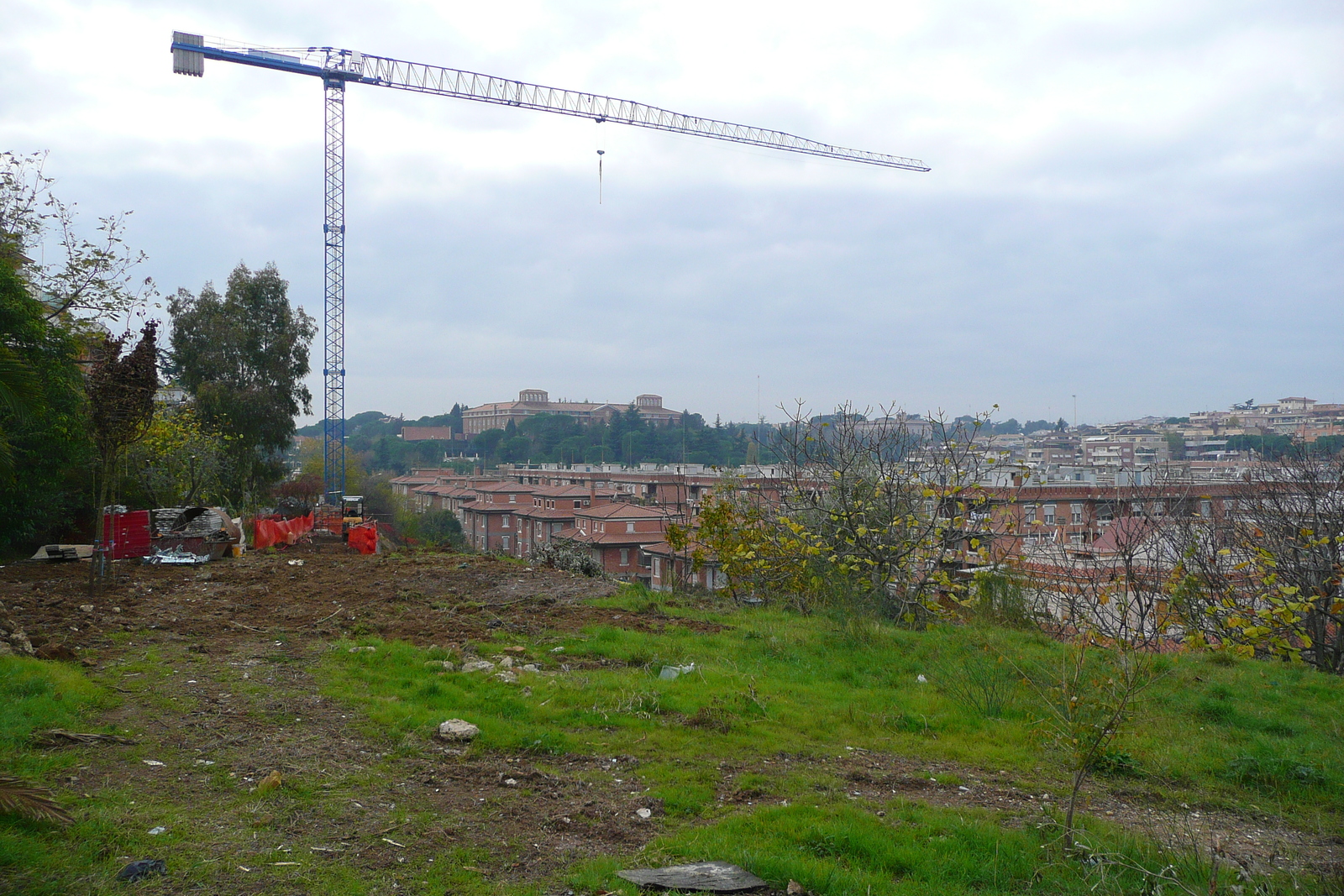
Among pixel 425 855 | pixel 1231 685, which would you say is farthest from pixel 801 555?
pixel 425 855

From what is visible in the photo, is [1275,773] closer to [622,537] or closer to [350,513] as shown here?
[350,513]

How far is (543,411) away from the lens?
3196 inches

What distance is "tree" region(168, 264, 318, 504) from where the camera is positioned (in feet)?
99.5

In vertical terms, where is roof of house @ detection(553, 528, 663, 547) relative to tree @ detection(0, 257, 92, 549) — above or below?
below

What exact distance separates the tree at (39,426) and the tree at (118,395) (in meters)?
2.17

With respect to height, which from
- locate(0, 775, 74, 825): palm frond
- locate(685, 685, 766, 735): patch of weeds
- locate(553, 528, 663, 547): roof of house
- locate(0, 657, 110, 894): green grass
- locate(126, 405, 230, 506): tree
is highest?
locate(126, 405, 230, 506): tree

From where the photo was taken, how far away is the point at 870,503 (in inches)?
485

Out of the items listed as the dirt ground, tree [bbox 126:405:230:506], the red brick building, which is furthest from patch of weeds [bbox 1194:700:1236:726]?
the red brick building

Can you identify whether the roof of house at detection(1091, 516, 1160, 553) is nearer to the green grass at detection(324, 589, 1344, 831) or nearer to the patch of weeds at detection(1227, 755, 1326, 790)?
the green grass at detection(324, 589, 1344, 831)

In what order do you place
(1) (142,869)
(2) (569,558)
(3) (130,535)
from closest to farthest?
(1) (142,869), (3) (130,535), (2) (569,558)

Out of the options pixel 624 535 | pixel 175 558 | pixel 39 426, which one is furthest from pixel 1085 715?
pixel 624 535

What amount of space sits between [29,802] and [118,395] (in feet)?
28.1

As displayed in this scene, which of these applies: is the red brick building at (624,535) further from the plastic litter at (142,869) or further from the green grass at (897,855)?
the plastic litter at (142,869)

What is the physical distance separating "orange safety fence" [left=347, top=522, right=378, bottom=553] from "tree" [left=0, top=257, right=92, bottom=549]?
5.77m
